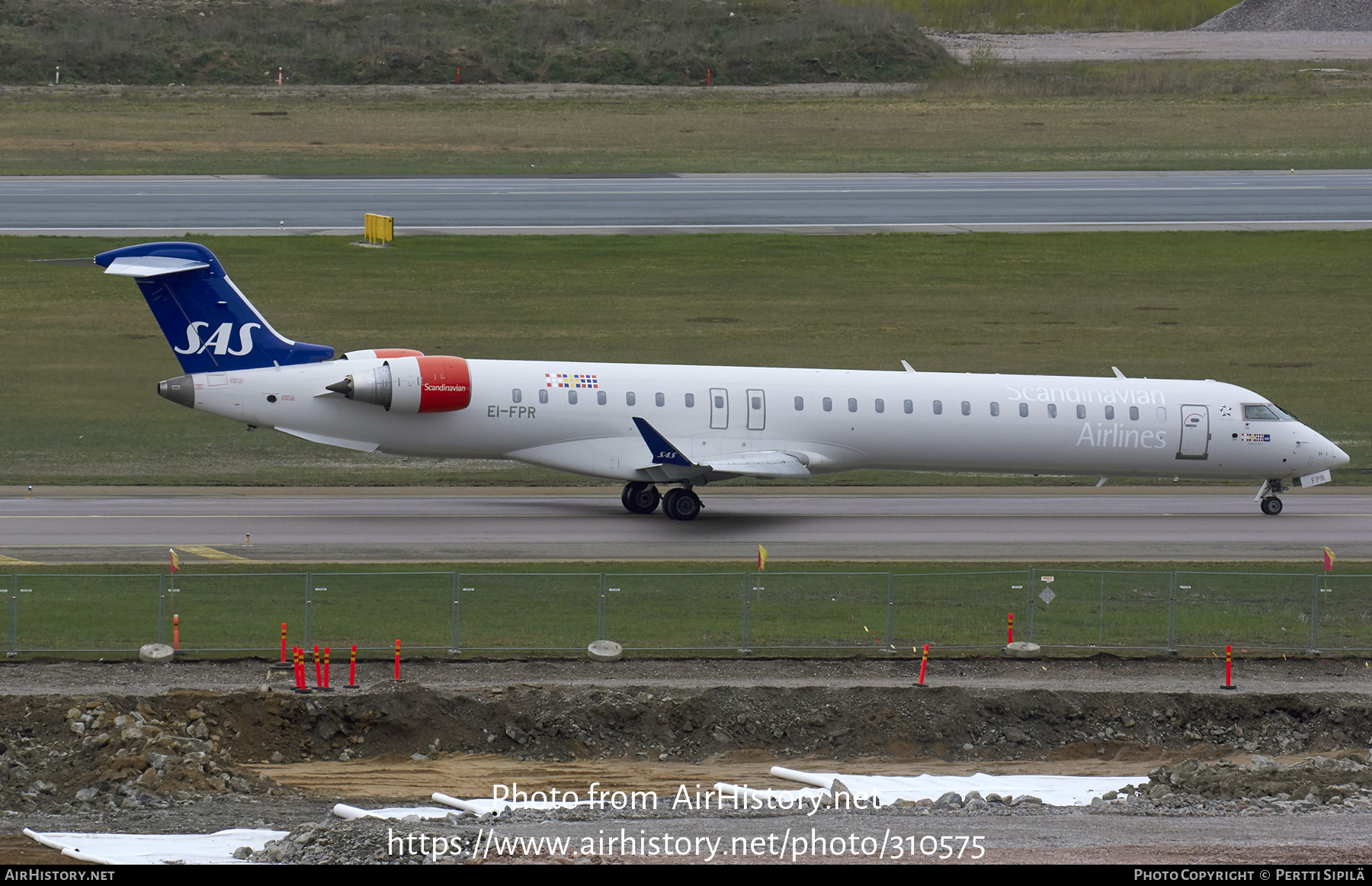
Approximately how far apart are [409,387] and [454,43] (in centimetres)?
8260

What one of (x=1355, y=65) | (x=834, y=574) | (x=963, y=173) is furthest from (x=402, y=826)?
(x=1355, y=65)

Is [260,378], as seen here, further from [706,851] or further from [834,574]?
[706,851]

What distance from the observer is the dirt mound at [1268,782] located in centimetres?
2381

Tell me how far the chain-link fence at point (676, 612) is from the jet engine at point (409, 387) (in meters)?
7.20

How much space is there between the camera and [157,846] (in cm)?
2061

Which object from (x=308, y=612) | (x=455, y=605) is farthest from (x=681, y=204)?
(x=308, y=612)

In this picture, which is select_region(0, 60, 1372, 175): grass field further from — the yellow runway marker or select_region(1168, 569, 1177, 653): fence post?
select_region(1168, 569, 1177, 653): fence post

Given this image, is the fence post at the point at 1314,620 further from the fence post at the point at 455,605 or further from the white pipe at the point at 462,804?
the white pipe at the point at 462,804

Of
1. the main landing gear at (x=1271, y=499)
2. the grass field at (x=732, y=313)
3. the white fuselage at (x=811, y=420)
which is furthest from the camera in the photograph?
the grass field at (x=732, y=313)

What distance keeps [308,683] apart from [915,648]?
1092cm

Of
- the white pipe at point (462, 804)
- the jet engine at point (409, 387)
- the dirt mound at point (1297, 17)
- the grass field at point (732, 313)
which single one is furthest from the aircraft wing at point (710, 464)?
the dirt mound at point (1297, 17)

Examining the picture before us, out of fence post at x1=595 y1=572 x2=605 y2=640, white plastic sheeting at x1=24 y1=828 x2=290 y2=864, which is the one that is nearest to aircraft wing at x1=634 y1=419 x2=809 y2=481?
fence post at x1=595 y1=572 x2=605 y2=640

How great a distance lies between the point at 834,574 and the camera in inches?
1240

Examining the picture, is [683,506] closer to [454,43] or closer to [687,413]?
[687,413]
